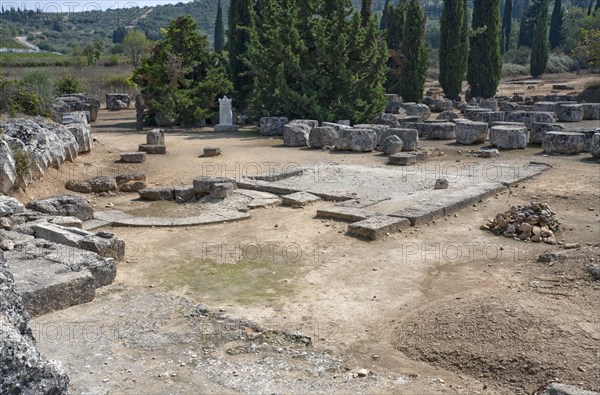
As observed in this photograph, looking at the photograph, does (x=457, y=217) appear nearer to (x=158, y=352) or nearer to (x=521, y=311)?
(x=521, y=311)

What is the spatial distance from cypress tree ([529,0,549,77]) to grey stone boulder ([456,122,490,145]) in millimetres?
29878

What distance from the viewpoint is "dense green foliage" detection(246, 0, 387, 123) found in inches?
885

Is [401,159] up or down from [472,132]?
down

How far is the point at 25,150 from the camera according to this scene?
40.5ft

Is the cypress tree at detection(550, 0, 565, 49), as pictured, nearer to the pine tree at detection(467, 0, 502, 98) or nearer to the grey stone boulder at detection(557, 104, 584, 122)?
the pine tree at detection(467, 0, 502, 98)

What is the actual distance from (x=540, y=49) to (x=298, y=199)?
42083 mm

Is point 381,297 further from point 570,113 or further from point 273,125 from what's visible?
point 570,113

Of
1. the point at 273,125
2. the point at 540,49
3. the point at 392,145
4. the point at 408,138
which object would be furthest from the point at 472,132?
the point at 540,49

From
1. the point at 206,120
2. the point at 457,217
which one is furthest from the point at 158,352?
the point at 206,120

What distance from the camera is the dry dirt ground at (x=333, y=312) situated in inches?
209

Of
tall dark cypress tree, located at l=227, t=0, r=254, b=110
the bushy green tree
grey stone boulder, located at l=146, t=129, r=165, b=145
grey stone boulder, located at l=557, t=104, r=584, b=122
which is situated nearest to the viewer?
grey stone boulder, located at l=146, t=129, r=165, b=145

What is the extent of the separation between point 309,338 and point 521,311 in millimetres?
2085

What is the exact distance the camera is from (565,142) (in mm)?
17688

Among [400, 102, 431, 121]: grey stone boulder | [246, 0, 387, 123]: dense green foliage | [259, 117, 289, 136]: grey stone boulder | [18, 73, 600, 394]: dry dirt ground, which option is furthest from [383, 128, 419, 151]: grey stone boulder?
[400, 102, 431, 121]: grey stone boulder
